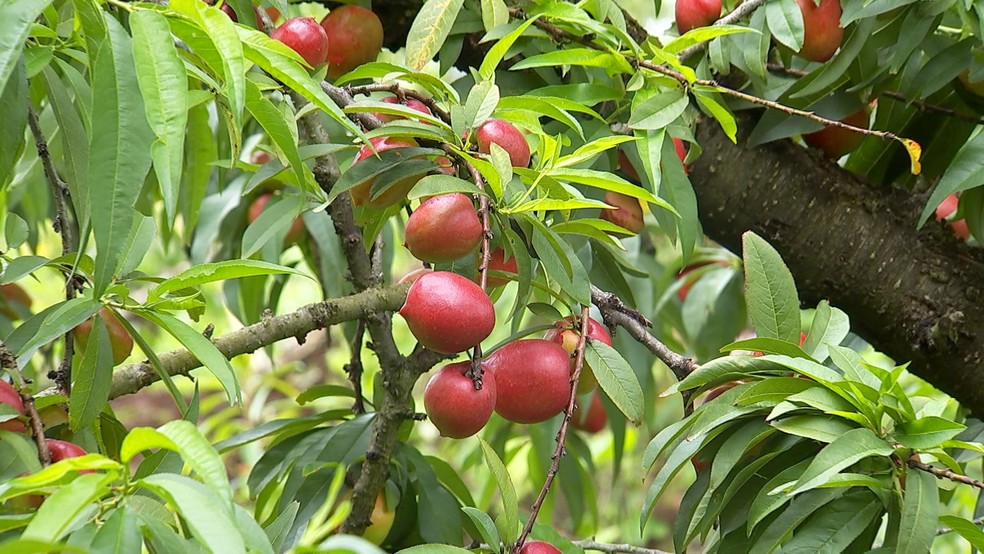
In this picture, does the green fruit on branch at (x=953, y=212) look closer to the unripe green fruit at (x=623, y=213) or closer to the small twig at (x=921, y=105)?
the small twig at (x=921, y=105)

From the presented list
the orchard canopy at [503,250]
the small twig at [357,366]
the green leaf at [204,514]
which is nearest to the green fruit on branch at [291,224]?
the orchard canopy at [503,250]

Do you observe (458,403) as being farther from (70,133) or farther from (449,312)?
(70,133)

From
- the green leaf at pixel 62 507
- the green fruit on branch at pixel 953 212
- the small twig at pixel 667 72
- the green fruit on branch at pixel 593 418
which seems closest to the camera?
the green leaf at pixel 62 507

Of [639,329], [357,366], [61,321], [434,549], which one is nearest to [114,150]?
[61,321]

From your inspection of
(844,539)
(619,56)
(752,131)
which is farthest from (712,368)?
(752,131)

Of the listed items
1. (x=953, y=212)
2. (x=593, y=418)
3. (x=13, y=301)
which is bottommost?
(x=593, y=418)

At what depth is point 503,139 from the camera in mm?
555

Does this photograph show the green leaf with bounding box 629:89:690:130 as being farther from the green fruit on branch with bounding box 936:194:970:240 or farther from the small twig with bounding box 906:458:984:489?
the green fruit on branch with bounding box 936:194:970:240

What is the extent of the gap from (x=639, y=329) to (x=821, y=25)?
29cm

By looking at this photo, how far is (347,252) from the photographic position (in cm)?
75

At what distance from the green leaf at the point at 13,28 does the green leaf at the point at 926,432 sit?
45 cm

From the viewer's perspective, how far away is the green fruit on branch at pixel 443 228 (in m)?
0.52

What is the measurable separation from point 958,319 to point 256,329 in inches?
22.0

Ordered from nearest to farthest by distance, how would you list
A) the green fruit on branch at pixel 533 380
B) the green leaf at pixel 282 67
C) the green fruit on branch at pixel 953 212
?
the green leaf at pixel 282 67 → the green fruit on branch at pixel 533 380 → the green fruit on branch at pixel 953 212
